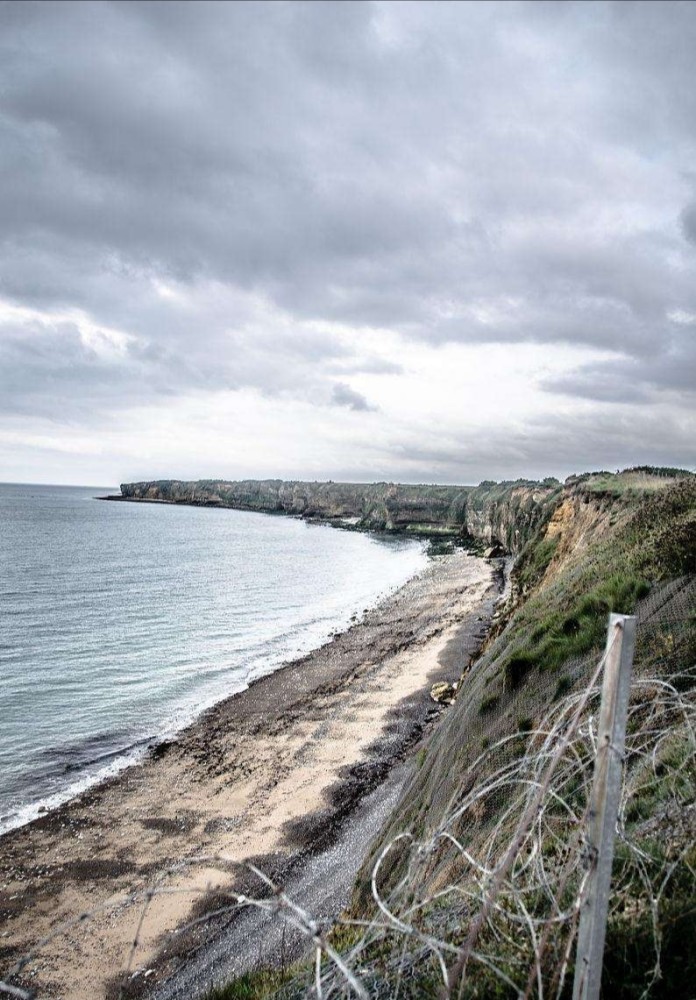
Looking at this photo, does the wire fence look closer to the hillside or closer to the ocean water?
the hillside

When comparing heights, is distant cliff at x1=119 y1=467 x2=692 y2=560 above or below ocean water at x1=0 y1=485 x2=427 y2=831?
above

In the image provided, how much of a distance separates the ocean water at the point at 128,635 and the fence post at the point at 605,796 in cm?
1768

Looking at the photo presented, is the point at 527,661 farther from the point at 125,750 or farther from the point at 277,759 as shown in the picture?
the point at 125,750

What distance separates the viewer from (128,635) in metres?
35.5

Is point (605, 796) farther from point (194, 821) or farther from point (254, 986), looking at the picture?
point (194, 821)

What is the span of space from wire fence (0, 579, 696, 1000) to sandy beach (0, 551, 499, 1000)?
1.75 meters

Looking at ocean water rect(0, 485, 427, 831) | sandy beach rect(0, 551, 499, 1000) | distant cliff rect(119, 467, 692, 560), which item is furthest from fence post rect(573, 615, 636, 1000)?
ocean water rect(0, 485, 427, 831)

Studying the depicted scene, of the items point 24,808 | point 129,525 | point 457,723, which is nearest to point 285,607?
point 24,808

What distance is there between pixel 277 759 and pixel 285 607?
2840 centimetres

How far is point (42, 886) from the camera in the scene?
13.2 meters

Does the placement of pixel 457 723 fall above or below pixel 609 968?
below

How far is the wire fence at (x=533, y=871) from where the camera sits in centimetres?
314

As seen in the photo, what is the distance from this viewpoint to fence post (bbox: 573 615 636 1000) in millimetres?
2545

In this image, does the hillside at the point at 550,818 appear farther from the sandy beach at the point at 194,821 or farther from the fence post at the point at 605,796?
the sandy beach at the point at 194,821
